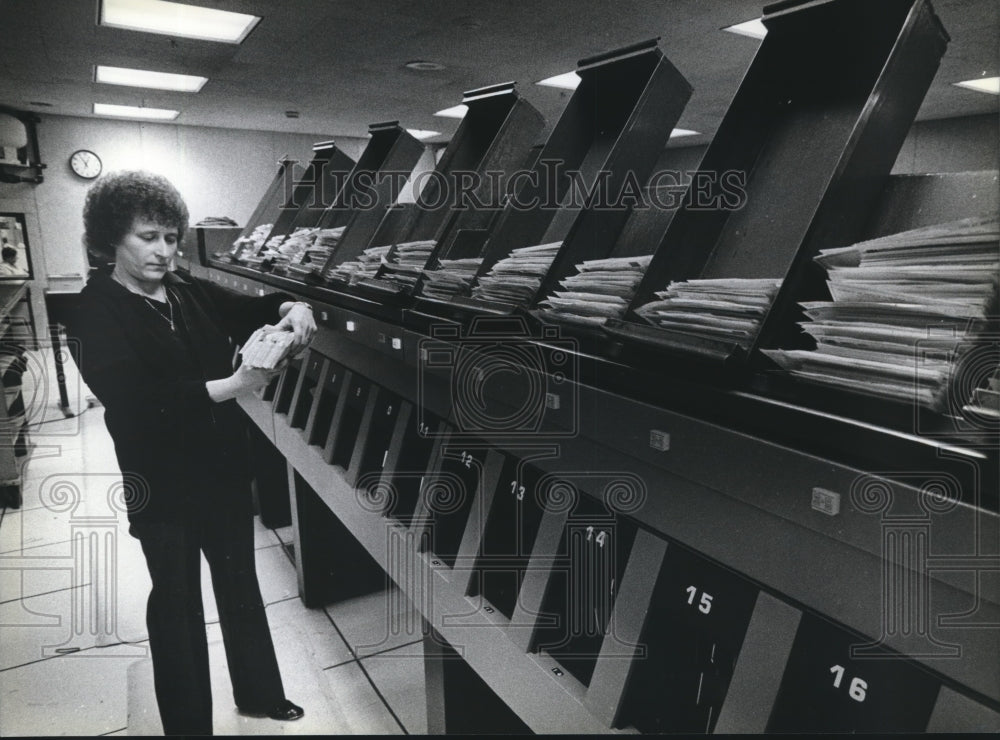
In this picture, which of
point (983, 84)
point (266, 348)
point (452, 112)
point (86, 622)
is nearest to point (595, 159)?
point (266, 348)

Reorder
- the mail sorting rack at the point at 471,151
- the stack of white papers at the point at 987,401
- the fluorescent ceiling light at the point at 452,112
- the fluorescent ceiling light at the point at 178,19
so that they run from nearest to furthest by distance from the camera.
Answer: the stack of white papers at the point at 987,401 < the mail sorting rack at the point at 471,151 < the fluorescent ceiling light at the point at 178,19 < the fluorescent ceiling light at the point at 452,112

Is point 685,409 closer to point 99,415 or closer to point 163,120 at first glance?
point 99,415

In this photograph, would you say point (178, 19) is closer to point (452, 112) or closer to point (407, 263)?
point (452, 112)

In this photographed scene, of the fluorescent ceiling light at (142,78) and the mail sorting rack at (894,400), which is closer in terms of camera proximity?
the mail sorting rack at (894,400)

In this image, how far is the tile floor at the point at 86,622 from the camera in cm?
113

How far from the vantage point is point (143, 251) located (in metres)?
1.11

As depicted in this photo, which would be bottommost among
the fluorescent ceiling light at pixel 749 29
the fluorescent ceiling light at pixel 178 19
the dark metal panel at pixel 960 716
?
the dark metal panel at pixel 960 716

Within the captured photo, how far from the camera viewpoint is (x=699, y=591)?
1.05 m

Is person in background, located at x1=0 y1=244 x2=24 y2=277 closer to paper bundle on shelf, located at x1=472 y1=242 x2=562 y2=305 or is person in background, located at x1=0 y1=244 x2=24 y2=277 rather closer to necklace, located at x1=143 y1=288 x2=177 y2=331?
necklace, located at x1=143 y1=288 x2=177 y2=331

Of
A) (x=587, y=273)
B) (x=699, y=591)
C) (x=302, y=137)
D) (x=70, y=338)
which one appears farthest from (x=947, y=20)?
(x=70, y=338)

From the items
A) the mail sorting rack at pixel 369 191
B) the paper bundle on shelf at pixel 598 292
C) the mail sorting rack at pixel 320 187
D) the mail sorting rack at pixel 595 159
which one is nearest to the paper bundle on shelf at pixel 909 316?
the paper bundle on shelf at pixel 598 292

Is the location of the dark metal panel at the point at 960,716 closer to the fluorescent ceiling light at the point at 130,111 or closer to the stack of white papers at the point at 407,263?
the stack of white papers at the point at 407,263

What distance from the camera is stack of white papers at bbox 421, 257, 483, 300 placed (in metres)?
1.61

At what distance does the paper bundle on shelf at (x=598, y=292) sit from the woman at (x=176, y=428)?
1.95 feet
